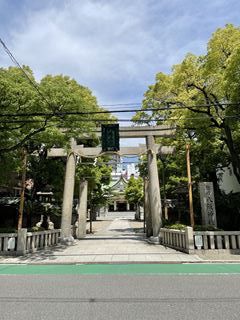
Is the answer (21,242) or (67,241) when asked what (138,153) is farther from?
(21,242)

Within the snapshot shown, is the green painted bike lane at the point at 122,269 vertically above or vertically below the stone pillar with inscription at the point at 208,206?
below

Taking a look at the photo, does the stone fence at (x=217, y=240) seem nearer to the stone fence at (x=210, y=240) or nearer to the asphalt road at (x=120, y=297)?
the stone fence at (x=210, y=240)

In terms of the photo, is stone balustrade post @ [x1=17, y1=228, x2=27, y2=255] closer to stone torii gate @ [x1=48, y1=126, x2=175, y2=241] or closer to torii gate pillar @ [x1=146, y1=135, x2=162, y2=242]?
stone torii gate @ [x1=48, y1=126, x2=175, y2=241]

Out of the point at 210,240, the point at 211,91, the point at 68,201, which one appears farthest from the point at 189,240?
the point at 68,201

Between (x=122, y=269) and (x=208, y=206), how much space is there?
7127mm

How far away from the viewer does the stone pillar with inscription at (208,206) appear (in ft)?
50.6

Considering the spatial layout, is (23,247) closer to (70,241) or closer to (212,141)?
(70,241)

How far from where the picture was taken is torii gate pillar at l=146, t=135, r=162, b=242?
59.1 ft

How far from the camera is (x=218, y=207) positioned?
20109 mm

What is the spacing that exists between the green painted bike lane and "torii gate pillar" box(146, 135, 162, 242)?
277 inches

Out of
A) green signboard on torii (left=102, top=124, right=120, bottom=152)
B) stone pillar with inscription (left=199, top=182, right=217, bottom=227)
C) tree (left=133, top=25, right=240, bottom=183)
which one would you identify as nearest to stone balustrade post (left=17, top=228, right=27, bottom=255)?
green signboard on torii (left=102, top=124, right=120, bottom=152)

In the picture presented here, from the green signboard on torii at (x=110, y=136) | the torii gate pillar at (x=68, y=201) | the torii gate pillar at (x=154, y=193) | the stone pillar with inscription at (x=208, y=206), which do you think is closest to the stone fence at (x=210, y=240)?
the stone pillar with inscription at (x=208, y=206)

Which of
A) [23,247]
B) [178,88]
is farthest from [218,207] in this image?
[23,247]

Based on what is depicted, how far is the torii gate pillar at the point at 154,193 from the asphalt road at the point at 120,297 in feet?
30.2
